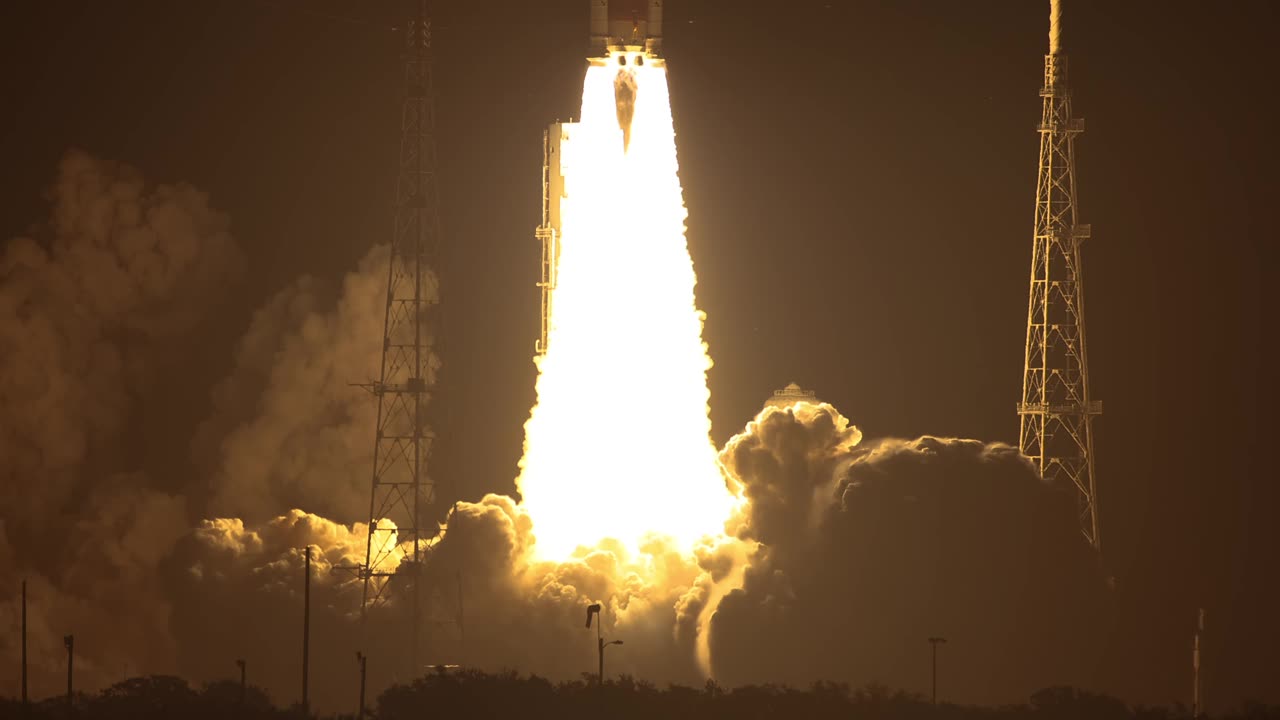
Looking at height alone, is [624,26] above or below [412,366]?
above

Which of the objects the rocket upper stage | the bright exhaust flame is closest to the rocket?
the rocket upper stage

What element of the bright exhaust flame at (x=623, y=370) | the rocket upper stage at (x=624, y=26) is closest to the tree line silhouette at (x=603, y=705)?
the bright exhaust flame at (x=623, y=370)

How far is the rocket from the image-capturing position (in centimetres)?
8012

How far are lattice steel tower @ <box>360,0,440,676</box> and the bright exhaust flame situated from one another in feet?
12.4

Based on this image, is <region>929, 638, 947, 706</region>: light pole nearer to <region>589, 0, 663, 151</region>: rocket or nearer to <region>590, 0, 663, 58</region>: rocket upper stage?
<region>589, 0, 663, 151</region>: rocket

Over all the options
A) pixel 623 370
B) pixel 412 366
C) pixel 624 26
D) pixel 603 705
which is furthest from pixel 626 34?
pixel 603 705

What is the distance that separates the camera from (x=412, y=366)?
88688 millimetres

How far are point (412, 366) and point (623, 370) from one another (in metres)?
7.80

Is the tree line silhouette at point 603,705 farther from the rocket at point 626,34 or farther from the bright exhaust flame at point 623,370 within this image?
the rocket at point 626,34

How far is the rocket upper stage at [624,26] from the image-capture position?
80125 millimetres

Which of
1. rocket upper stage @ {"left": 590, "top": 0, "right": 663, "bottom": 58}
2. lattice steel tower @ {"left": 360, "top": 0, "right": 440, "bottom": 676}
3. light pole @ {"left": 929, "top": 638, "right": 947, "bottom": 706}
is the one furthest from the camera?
rocket upper stage @ {"left": 590, "top": 0, "right": 663, "bottom": 58}

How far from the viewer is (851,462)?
3113 inches

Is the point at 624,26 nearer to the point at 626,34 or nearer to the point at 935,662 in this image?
the point at 626,34

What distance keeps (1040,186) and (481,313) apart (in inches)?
1011
